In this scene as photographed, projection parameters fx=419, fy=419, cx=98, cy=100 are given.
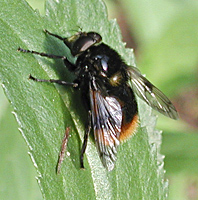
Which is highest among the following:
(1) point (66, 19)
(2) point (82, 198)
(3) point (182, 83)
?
(3) point (182, 83)

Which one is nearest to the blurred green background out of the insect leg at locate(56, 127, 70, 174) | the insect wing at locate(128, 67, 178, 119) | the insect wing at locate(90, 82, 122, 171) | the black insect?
the insect wing at locate(128, 67, 178, 119)

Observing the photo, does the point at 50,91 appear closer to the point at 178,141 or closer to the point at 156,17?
the point at 178,141

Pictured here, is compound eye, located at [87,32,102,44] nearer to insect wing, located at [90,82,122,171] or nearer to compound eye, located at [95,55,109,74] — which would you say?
compound eye, located at [95,55,109,74]

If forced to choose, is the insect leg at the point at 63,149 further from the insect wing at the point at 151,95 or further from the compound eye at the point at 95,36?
the insect wing at the point at 151,95

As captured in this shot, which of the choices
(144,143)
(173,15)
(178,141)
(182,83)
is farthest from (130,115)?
(173,15)

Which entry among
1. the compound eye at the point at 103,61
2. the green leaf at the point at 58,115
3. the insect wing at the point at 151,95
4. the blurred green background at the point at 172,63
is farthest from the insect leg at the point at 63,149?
the blurred green background at the point at 172,63

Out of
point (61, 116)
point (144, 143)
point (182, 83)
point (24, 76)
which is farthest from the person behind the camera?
point (182, 83)

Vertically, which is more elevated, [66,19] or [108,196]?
[66,19]
